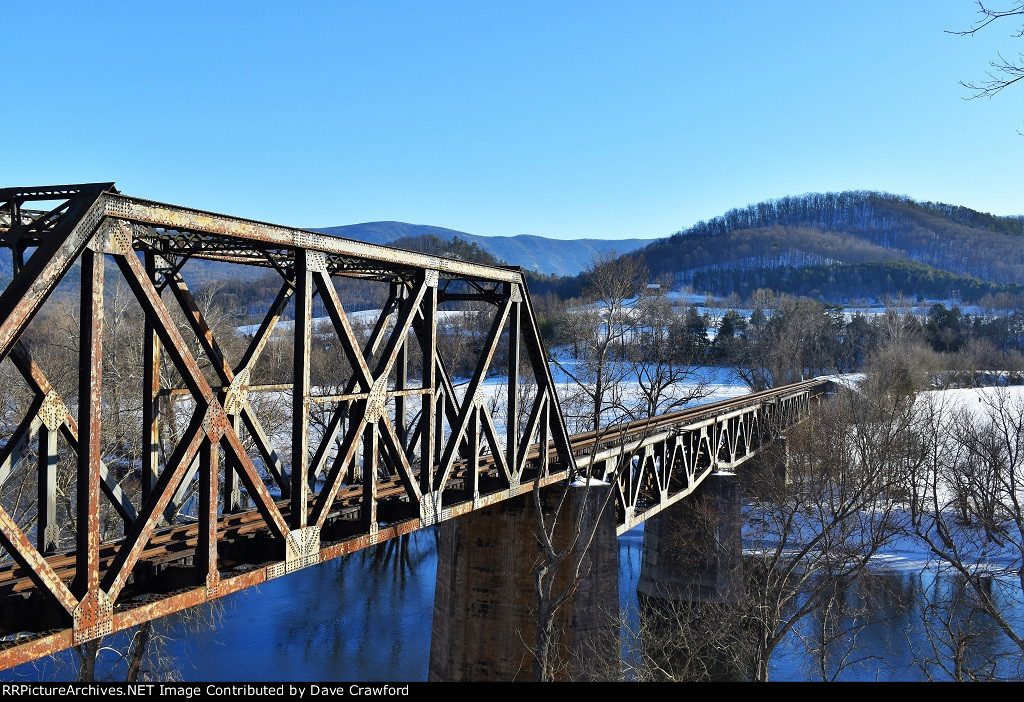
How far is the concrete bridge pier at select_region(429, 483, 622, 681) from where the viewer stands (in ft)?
52.2

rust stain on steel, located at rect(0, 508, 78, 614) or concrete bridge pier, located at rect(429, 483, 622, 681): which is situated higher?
rust stain on steel, located at rect(0, 508, 78, 614)

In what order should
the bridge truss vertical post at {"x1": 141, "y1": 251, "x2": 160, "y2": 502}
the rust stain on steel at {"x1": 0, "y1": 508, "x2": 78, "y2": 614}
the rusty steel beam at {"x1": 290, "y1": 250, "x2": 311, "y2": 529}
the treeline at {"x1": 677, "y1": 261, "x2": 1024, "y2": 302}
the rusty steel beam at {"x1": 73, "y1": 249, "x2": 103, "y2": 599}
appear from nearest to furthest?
the rust stain on steel at {"x1": 0, "y1": 508, "x2": 78, "y2": 614} < the rusty steel beam at {"x1": 73, "y1": 249, "x2": 103, "y2": 599} < the rusty steel beam at {"x1": 290, "y1": 250, "x2": 311, "y2": 529} < the bridge truss vertical post at {"x1": 141, "y1": 251, "x2": 160, "y2": 502} < the treeline at {"x1": 677, "y1": 261, "x2": 1024, "y2": 302}

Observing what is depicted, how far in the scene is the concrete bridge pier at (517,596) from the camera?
15.9 metres

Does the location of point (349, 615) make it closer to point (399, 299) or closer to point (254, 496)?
point (399, 299)

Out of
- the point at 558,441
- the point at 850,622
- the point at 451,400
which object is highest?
the point at 451,400

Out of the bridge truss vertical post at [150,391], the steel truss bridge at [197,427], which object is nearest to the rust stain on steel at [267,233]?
the steel truss bridge at [197,427]

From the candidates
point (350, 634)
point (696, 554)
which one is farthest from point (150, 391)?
point (696, 554)

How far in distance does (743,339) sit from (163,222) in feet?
292

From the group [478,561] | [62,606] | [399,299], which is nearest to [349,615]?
[478,561]

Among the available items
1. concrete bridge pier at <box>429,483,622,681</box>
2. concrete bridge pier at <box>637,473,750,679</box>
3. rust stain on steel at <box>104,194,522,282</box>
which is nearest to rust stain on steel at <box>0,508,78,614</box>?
rust stain on steel at <box>104,194,522,282</box>

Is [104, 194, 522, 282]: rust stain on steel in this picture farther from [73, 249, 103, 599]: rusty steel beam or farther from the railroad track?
the railroad track

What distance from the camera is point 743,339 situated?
9044 centimetres

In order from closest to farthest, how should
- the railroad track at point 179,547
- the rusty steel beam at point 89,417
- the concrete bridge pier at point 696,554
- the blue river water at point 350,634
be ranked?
the rusty steel beam at point 89,417
the railroad track at point 179,547
the blue river water at point 350,634
the concrete bridge pier at point 696,554

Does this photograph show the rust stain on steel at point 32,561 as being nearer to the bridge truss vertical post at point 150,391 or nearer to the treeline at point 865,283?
the bridge truss vertical post at point 150,391
